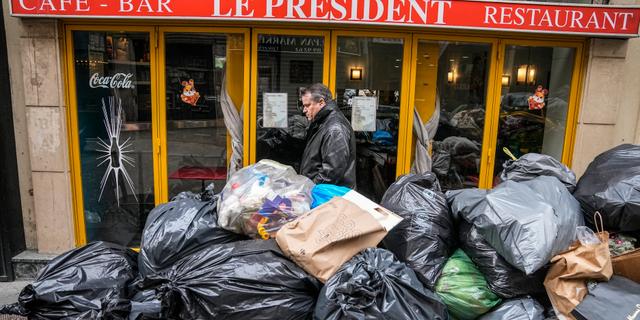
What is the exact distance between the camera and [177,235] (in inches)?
106

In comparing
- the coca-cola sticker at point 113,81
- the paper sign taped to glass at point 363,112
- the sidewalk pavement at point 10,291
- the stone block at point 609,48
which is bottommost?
the sidewalk pavement at point 10,291

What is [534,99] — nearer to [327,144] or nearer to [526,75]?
[526,75]

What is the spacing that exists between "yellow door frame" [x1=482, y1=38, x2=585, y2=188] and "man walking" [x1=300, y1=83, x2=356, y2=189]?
1.92m

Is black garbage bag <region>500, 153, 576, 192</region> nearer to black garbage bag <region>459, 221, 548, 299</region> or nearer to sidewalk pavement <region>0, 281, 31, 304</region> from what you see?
black garbage bag <region>459, 221, 548, 299</region>

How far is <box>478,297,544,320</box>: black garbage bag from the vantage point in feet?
7.97

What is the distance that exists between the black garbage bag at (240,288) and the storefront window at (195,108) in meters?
2.26

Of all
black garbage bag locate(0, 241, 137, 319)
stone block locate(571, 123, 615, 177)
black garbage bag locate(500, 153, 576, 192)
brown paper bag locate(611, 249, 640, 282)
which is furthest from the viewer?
stone block locate(571, 123, 615, 177)

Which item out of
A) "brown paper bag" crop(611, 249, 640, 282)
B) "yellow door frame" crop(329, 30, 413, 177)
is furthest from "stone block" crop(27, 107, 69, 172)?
"brown paper bag" crop(611, 249, 640, 282)

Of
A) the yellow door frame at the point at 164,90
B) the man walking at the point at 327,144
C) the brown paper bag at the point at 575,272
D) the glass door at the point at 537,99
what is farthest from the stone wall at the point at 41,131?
the glass door at the point at 537,99

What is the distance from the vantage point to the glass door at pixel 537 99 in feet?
14.8

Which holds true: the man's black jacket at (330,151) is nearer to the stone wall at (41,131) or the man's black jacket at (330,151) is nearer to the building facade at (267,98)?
the building facade at (267,98)

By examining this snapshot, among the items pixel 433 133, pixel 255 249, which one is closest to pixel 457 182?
pixel 433 133

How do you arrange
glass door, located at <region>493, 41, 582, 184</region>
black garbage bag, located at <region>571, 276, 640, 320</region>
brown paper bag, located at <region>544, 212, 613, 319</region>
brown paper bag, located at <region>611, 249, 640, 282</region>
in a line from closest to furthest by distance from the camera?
1. black garbage bag, located at <region>571, 276, 640, 320</region>
2. brown paper bag, located at <region>544, 212, 613, 319</region>
3. brown paper bag, located at <region>611, 249, 640, 282</region>
4. glass door, located at <region>493, 41, 582, 184</region>

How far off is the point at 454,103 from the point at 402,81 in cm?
65
